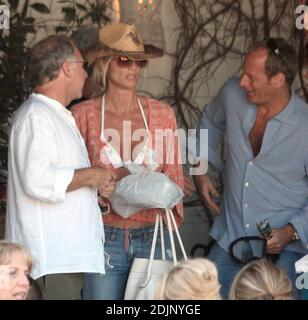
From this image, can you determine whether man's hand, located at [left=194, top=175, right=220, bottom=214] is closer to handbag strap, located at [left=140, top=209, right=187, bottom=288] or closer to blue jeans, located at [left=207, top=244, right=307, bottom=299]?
blue jeans, located at [left=207, top=244, right=307, bottom=299]

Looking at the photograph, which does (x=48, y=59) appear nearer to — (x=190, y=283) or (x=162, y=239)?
(x=162, y=239)

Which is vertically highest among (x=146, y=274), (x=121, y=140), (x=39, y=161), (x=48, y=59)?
(x=48, y=59)

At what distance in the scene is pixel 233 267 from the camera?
4.71m

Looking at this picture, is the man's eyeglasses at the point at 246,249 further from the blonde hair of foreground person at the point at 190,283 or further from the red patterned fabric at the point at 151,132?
the blonde hair of foreground person at the point at 190,283

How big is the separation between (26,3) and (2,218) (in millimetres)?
1321

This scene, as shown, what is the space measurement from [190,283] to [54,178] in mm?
694

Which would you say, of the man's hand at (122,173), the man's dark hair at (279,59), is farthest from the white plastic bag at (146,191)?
the man's dark hair at (279,59)

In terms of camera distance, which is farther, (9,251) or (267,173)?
(267,173)

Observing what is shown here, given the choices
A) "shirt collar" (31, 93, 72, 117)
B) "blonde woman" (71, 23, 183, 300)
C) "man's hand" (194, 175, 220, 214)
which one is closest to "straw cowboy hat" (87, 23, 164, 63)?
"blonde woman" (71, 23, 183, 300)

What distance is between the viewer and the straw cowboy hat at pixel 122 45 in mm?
4555

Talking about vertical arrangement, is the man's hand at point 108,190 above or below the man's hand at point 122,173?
below

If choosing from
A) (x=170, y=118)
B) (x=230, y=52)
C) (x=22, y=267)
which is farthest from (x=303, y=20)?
(x=22, y=267)

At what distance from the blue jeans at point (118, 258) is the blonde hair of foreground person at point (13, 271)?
20.6 inches

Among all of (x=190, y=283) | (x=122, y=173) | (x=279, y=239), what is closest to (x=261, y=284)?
(x=190, y=283)
